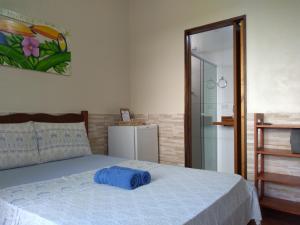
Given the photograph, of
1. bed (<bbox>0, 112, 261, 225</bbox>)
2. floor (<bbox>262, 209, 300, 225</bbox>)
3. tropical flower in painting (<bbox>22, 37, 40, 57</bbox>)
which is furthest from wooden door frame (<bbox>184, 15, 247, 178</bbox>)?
tropical flower in painting (<bbox>22, 37, 40, 57</bbox>)

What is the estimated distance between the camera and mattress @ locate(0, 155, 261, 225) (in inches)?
38.2

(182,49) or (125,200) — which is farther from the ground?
(182,49)

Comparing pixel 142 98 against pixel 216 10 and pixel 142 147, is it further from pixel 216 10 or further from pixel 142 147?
pixel 216 10

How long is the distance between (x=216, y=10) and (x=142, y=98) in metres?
1.53

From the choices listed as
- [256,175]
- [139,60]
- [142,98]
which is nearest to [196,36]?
[139,60]

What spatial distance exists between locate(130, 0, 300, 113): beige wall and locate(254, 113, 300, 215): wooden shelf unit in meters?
0.24

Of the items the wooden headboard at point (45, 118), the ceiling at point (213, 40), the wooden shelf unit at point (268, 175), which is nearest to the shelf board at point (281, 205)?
the wooden shelf unit at point (268, 175)

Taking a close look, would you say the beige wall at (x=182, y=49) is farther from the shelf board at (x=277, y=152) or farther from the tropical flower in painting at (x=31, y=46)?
the tropical flower in painting at (x=31, y=46)

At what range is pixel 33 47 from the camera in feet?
7.67

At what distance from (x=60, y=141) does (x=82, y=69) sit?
3.41ft

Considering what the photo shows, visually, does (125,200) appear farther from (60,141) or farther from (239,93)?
(239,93)

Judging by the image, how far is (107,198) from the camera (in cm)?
116

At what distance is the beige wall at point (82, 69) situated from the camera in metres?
2.28

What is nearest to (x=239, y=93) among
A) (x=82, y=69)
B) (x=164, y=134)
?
(x=164, y=134)
